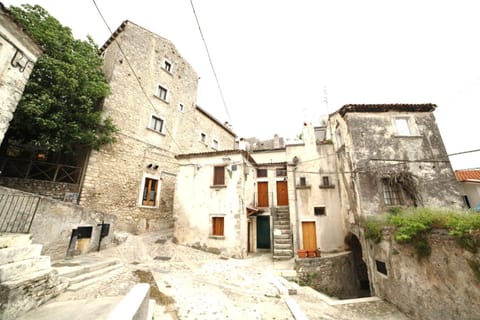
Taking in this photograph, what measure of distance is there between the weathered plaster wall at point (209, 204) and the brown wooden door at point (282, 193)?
2976 millimetres

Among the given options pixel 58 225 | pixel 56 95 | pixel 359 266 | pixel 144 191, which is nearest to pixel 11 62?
pixel 56 95

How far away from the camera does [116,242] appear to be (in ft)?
30.7

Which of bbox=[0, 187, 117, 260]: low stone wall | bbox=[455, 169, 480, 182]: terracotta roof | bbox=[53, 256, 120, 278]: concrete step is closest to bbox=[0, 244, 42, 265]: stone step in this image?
bbox=[53, 256, 120, 278]: concrete step

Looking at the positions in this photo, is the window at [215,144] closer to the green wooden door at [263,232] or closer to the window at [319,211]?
the green wooden door at [263,232]

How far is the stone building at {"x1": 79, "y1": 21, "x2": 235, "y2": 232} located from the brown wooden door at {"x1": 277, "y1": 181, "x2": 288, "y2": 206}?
815 centimetres

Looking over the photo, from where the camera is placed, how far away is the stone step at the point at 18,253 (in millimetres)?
3729

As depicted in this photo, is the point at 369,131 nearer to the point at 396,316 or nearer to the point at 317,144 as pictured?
the point at 317,144

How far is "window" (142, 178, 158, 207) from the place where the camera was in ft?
40.0

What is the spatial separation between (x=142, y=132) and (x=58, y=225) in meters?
7.63

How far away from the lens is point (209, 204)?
11.0 meters

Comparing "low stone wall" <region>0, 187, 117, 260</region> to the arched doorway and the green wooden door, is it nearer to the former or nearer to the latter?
the green wooden door

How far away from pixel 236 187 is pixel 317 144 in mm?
6491

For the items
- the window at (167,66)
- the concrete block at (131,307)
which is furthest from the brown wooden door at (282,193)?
the window at (167,66)

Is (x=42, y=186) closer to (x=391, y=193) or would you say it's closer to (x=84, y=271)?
(x=84, y=271)
